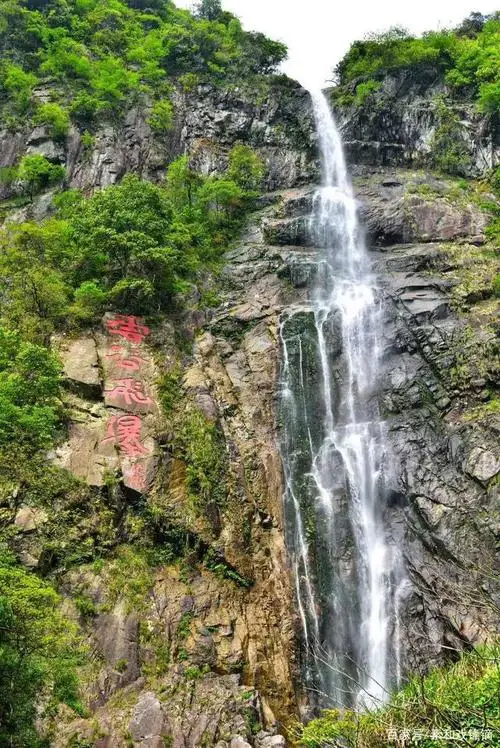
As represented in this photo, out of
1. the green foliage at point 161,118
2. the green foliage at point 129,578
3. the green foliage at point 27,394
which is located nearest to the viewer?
the green foliage at point 129,578

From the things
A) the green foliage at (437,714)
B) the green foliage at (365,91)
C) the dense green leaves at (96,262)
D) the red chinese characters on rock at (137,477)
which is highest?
the green foliage at (365,91)

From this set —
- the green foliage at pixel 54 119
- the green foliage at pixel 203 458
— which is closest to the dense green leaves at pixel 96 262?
the green foliage at pixel 203 458

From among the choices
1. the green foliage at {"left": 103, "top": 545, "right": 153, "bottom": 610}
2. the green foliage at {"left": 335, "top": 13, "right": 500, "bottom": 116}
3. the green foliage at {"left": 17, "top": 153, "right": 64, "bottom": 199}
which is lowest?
the green foliage at {"left": 103, "top": 545, "right": 153, "bottom": 610}

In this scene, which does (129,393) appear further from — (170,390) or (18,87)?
(18,87)

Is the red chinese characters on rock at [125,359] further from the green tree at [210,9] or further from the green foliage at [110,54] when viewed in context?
the green tree at [210,9]

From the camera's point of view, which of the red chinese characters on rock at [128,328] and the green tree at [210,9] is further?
the green tree at [210,9]

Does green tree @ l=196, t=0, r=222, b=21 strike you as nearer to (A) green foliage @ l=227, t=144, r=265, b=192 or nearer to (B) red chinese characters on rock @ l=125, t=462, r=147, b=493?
(A) green foliage @ l=227, t=144, r=265, b=192

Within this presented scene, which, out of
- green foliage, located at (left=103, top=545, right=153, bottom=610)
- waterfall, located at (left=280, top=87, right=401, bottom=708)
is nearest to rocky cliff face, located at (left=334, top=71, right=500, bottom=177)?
waterfall, located at (left=280, top=87, right=401, bottom=708)
